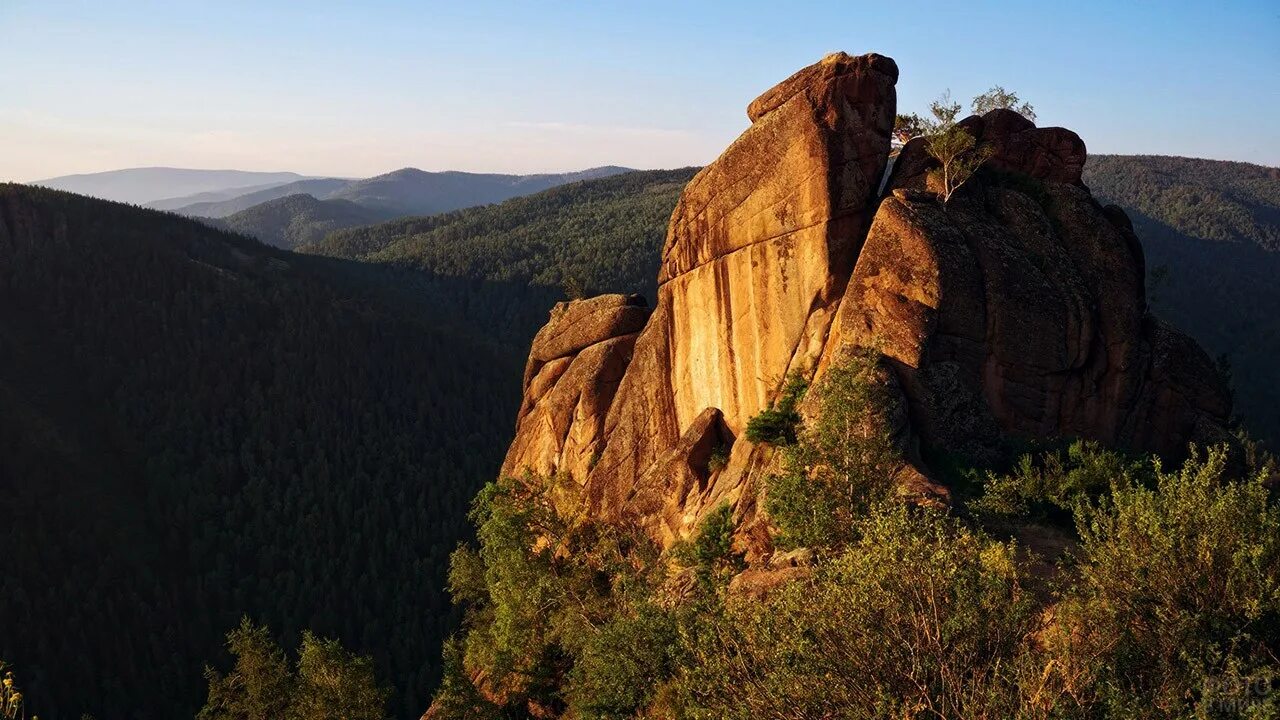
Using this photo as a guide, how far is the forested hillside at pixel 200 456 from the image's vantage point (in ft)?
309

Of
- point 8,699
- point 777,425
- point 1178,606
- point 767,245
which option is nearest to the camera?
point 1178,606

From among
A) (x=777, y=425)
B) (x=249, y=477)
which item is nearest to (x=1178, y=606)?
(x=777, y=425)

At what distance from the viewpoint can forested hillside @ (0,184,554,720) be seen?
94250mm

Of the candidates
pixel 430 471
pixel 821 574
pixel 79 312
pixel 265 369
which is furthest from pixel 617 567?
pixel 79 312

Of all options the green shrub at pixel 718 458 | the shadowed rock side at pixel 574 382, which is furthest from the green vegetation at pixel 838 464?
the shadowed rock side at pixel 574 382

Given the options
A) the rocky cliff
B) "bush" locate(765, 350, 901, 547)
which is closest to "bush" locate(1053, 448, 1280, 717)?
"bush" locate(765, 350, 901, 547)

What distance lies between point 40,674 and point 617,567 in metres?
79.7

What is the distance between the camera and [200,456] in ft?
422

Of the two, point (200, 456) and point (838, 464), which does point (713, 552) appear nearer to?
point (838, 464)

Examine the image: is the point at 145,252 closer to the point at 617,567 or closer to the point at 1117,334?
the point at 617,567

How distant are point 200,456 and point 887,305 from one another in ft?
399

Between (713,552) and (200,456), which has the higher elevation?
(713,552)

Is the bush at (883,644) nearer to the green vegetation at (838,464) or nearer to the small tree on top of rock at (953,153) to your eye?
the green vegetation at (838,464)

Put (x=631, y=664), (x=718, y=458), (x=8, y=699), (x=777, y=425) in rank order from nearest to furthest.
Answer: (x=8, y=699), (x=631, y=664), (x=777, y=425), (x=718, y=458)
